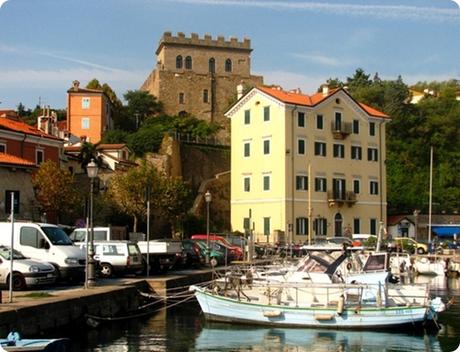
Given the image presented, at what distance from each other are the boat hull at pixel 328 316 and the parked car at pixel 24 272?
6.52m

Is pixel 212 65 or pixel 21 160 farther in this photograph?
pixel 212 65

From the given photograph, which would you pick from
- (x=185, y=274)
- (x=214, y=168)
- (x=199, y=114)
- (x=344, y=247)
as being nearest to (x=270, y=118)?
(x=214, y=168)

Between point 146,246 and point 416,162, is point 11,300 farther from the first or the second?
point 416,162

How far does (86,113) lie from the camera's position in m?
86.1

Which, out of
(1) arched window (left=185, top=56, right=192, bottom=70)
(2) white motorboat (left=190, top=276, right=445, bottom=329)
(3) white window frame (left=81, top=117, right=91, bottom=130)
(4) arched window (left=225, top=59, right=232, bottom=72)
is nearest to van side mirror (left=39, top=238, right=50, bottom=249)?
(2) white motorboat (left=190, top=276, right=445, bottom=329)

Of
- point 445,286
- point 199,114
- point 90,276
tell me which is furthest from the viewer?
point 199,114

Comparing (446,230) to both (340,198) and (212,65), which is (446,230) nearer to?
(340,198)

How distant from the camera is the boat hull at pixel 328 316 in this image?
24.0 meters

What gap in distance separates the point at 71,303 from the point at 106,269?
9062 millimetres

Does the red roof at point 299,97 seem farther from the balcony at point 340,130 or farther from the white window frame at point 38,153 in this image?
the white window frame at point 38,153

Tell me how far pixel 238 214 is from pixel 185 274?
33006 millimetres

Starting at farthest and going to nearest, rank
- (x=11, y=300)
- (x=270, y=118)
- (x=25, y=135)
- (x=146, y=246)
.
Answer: (x=270, y=118) < (x=25, y=135) < (x=146, y=246) < (x=11, y=300)

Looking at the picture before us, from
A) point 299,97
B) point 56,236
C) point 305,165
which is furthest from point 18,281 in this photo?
point 299,97

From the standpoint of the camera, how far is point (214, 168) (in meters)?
77.5
